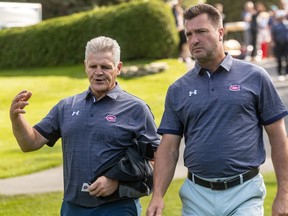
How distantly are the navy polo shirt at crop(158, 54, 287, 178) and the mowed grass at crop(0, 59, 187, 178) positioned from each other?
292 inches

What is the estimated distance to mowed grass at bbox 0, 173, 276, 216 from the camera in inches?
365

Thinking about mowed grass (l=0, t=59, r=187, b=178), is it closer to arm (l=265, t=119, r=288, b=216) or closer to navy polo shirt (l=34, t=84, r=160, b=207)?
navy polo shirt (l=34, t=84, r=160, b=207)

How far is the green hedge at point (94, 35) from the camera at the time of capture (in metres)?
23.9

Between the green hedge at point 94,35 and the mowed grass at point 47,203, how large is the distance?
13.5 m

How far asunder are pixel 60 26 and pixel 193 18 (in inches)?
836

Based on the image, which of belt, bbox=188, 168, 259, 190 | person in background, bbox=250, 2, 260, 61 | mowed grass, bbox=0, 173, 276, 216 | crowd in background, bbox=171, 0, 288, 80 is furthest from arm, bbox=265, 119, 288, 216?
person in background, bbox=250, 2, 260, 61

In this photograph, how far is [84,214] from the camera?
5.34m

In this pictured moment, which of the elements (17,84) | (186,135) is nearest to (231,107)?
(186,135)

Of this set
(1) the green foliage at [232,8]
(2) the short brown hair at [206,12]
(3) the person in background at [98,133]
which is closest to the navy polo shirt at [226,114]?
(2) the short brown hair at [206,12]

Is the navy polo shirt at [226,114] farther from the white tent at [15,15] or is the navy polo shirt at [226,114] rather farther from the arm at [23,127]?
the white tent at [15,15]

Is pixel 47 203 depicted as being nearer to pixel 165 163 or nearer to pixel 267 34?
pixel 165 163

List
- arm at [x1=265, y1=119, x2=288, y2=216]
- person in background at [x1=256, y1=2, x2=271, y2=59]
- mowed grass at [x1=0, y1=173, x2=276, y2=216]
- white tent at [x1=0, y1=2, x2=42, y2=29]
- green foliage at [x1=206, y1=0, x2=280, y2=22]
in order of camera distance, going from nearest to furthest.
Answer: arm at [x1=265, y1=119, x2=288, y2=216]
mowed grass at [x1=0, y1=173, x2=276, y2=216]
person in background at [x1=256, y1=2, x2=271, y2=59]
white tent at [x1=0, y1=2, x2=42, y2=29]
green foliage at [x1=206, y1=0, x2=280, y2=22]

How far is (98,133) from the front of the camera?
534 cm

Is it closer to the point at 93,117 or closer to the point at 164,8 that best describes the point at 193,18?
the point at 93,117
